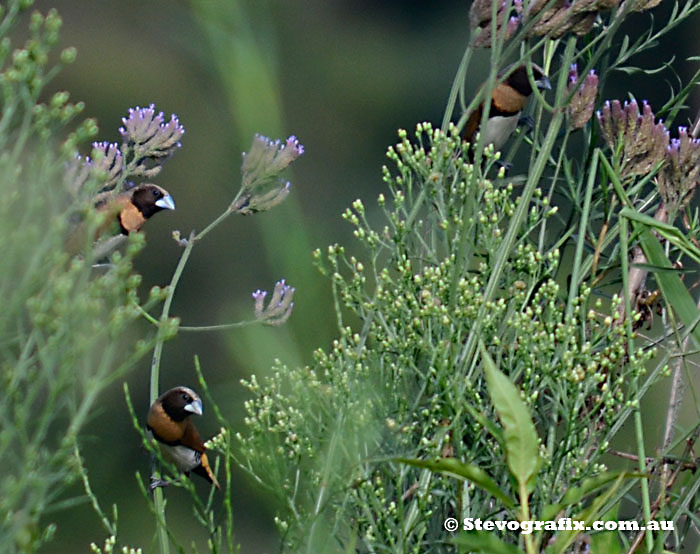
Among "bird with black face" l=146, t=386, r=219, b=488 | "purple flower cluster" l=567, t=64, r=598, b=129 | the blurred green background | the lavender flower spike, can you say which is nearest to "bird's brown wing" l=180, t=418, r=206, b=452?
"bird with black face" l=146, t=386, r=219, b=488

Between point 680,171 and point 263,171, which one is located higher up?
point 263,171

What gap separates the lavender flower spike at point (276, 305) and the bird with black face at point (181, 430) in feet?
0.78

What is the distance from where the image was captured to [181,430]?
1.39m

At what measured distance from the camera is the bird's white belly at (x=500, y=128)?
113cm

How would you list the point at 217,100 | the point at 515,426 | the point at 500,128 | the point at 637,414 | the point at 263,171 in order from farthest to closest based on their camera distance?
the point at 217,100, the point at 500,128, the point at 263,171, the point at 637,414, the point at 515,426

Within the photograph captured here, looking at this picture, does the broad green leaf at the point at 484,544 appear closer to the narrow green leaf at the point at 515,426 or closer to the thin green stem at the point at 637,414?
the narrow green leaf at the point at 515,426

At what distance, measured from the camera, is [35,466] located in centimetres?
45

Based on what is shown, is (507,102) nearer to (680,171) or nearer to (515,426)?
(680,171)

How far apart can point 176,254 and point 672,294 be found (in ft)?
13.8

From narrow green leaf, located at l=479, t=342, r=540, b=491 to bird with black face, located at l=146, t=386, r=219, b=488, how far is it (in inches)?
28.5

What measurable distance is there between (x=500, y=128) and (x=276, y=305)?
34 centimetres

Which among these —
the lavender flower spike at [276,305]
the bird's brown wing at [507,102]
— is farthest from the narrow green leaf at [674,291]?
the bird's brown wing at [507,102]

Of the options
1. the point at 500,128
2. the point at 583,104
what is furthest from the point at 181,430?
the point at 583,104

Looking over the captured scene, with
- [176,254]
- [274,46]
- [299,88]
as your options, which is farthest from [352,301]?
[299,88]
